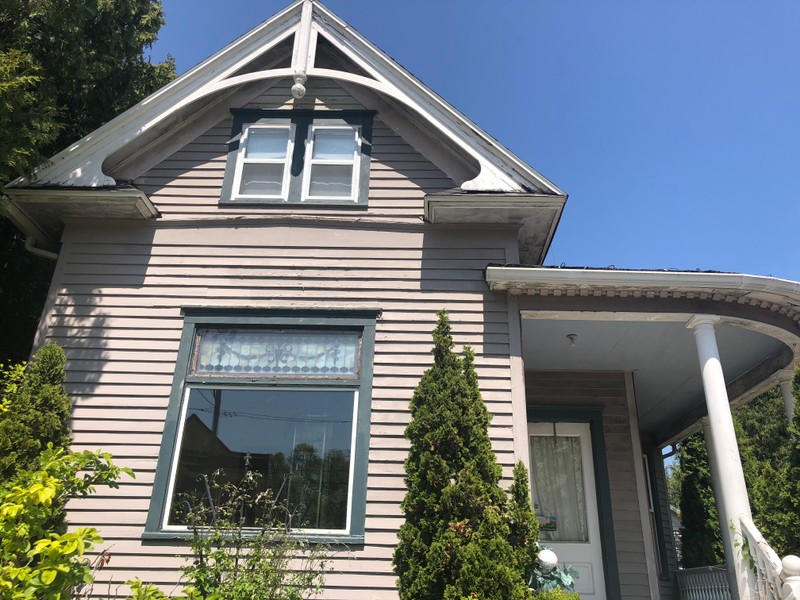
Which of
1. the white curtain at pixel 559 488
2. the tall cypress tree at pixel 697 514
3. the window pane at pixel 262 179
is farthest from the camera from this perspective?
the tall cypress tree at pixel 697 514

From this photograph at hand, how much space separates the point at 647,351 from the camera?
7.70 metres

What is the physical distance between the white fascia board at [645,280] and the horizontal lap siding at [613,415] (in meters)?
2.48

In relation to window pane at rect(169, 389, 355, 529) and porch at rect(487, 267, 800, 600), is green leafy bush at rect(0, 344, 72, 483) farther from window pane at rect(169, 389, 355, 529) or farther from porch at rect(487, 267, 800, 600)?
porch at rect(487, 267, 800, 600)

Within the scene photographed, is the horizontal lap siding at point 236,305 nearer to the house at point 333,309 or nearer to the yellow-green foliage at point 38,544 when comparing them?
the house at point 333,309

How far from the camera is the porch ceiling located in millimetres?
7012

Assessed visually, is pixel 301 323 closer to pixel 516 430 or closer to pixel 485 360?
pixel 485 360

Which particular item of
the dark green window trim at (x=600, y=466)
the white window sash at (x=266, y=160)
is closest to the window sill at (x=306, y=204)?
the white window sash at (x=266, y=160)

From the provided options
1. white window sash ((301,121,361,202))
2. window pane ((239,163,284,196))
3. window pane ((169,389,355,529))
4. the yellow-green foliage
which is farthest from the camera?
window pane ((239,163,284,196))

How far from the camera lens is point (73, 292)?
6746mm

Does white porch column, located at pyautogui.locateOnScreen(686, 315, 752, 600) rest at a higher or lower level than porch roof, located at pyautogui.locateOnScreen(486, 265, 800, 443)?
lower

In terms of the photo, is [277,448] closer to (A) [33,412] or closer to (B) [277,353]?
(B) [277,353]

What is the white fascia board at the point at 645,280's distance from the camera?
20.4ft

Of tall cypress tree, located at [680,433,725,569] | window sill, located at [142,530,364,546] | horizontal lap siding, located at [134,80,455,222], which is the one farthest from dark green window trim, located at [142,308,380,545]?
tall cypress tree, located at [680,433,725,569]

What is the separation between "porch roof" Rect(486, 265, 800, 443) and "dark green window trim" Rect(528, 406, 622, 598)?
58cm
